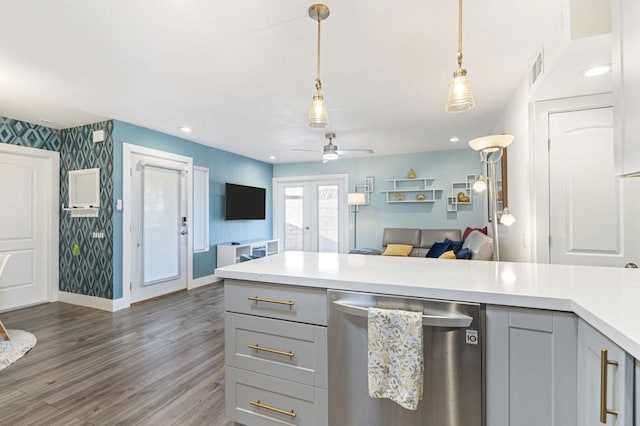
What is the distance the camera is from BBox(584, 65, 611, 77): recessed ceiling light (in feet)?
6.03

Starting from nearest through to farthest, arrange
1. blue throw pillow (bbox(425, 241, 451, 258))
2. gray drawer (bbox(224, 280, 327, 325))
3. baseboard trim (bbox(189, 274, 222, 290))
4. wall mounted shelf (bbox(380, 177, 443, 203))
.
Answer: gray drawer (bbox(224, 280, 327, 325)) < blue throw pillow (bbox(425, 241, 451, 258)) < baseboard trim (bbox(189, 274, 222, 290)) < wall mounted shelf (bbox(380, 177, 443, 203))

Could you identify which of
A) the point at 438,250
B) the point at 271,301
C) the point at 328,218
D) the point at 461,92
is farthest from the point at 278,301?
the point at 328,218

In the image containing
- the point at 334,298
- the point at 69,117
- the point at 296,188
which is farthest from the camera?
the point at 296,188

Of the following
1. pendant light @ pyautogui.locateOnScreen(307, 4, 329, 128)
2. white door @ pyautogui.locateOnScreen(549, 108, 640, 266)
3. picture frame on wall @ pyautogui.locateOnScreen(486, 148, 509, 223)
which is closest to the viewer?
pendant light @ pyautogui.locateOnScreen(307, 4, 329, 128)

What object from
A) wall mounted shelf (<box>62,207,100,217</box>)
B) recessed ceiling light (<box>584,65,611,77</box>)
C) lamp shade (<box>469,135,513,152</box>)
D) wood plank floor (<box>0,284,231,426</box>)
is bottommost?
wood plank floor (<box>0,284,231,426</box>)

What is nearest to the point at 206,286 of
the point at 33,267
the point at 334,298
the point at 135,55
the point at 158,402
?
the point at 33,267

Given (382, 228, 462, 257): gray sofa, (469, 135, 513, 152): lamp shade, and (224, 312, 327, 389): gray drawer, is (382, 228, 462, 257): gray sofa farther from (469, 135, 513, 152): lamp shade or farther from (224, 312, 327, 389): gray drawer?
(224, 312, 327, 389): gray drawer

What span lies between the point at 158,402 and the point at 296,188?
5546mm

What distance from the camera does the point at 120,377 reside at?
Result: 2.28 meters

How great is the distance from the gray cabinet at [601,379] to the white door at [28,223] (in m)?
5.57

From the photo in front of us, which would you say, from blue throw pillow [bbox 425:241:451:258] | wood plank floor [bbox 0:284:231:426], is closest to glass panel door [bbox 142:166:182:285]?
wood plank floor [bbox 0:284:231:426]

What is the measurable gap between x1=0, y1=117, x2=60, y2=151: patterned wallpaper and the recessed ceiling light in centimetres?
589

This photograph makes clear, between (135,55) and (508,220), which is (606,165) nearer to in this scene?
(508,220)

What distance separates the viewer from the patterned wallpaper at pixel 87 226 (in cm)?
383
